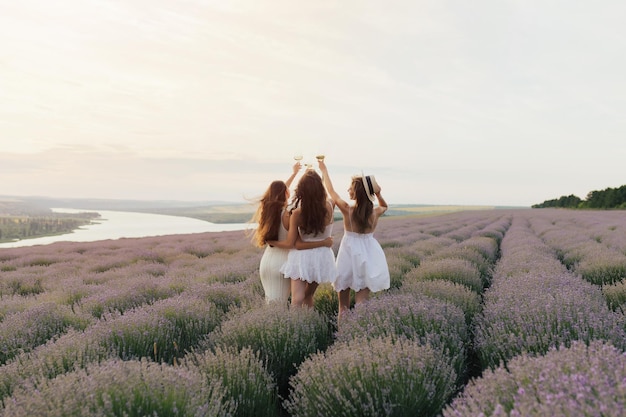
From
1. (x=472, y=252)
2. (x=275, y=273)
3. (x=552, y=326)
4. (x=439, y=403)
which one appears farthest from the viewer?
(x=472, y=252)

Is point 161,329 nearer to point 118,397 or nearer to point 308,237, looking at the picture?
point 308,237

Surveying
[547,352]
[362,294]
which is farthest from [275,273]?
[547,352]

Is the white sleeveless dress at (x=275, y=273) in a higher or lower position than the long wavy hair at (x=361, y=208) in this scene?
lower

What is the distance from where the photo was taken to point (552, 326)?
3408 millimetres

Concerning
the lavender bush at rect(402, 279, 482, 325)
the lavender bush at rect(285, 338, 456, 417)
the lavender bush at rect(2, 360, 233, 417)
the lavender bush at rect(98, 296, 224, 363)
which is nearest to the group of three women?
the lavender bush at rect(402, 279, 482, 325)

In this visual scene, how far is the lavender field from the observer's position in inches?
81.3

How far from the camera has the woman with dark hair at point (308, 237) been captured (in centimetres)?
467

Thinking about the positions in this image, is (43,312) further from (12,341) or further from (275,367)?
(275,367)

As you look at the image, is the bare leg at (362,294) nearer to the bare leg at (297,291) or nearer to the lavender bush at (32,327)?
the bare leg at (297,291)

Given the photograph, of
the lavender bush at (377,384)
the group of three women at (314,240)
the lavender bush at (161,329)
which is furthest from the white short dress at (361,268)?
the lavender bush at (377,384)

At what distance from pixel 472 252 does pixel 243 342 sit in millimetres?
5858

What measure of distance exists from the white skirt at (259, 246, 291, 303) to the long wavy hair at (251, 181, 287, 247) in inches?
6.7

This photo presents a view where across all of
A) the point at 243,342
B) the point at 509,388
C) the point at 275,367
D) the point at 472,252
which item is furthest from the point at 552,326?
the point at 472,252

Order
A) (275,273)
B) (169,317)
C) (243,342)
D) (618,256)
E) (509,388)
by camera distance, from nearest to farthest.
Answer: (509,388) < (243,342) < (169,317) < (275,273) < (618,256)
